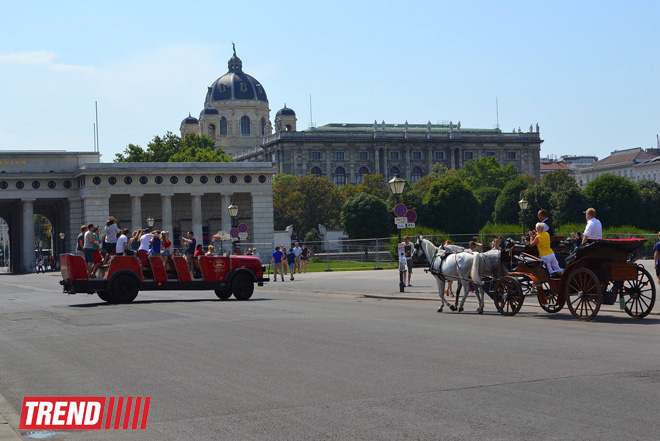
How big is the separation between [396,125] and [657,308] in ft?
527

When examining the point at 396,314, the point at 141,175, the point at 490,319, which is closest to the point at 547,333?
the point at 490,319

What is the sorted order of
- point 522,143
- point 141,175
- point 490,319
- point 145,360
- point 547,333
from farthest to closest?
1. point 522,143
2. point 141,175
3. point 490,319
4. point 547,333
5. point 145,360

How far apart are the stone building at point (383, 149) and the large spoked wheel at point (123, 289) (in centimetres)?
13066

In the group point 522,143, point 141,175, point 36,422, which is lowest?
point 36,422

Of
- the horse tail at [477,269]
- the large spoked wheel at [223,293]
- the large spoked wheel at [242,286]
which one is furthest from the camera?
the large spoked wheel at [223,293]

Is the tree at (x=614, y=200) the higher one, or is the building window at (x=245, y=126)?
the building window at (x=245, y=126)

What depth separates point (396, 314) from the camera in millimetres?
20297

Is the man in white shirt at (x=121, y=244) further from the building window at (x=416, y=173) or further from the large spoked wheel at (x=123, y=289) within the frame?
the building window at (x=416, y=173)

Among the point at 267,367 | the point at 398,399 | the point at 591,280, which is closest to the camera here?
the point at 398,399

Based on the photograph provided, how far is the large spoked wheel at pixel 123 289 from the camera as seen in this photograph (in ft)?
83.2

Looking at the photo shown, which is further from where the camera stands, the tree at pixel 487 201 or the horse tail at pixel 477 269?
the tree at pixel 487 201

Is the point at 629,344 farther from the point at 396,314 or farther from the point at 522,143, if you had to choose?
the point at 522,143

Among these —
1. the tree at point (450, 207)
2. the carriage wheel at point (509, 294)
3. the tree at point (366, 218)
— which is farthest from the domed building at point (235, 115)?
the carriage wheel at point (509, 294)

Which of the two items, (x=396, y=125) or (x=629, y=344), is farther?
(x=396, y=125)
